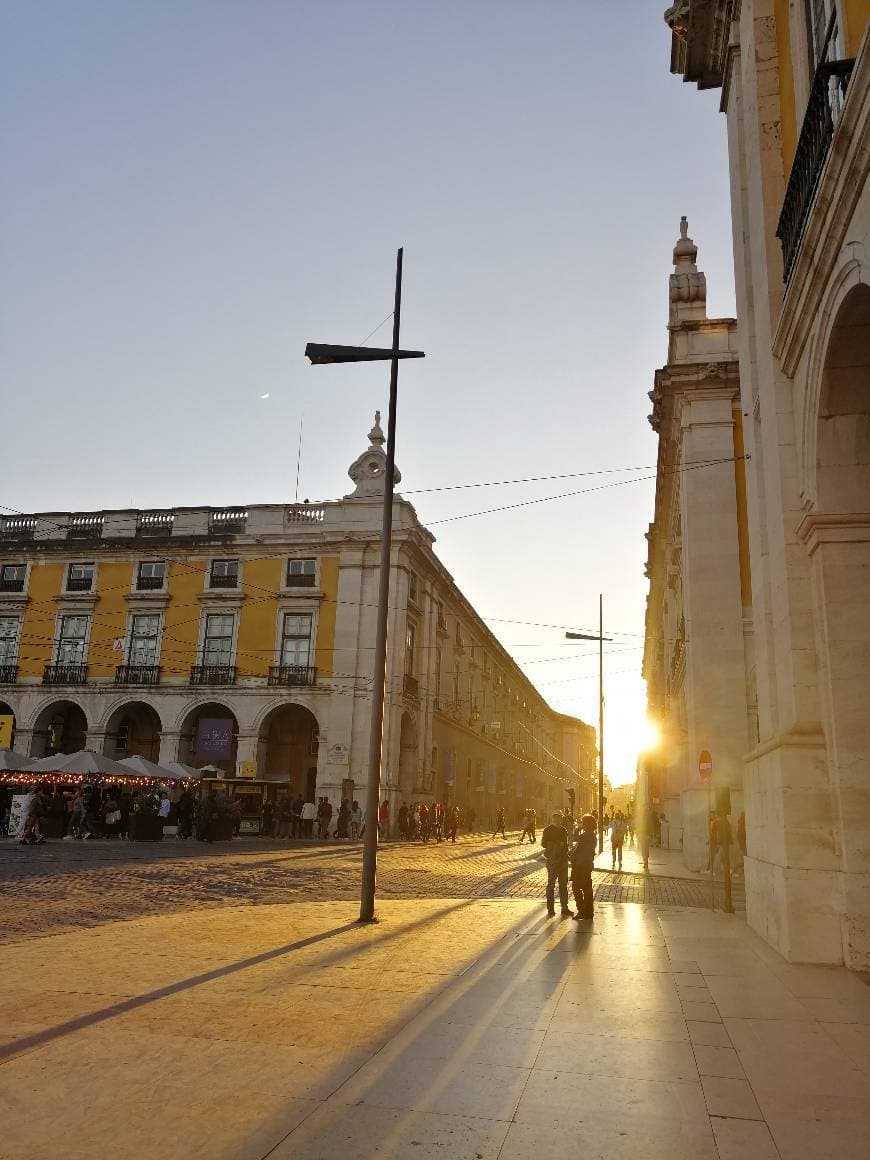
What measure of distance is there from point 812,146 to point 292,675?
32.1m

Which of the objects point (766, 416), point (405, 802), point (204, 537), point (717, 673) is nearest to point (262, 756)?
point (405, 802)

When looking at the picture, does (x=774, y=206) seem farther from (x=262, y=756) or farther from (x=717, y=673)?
(x=262, y=756)

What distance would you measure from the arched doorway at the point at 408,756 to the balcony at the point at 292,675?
495 centimetres

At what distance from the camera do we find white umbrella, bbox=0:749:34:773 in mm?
26984

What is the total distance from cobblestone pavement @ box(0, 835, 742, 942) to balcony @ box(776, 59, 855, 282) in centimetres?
1047

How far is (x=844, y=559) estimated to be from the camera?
930 cm

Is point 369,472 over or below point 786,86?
over

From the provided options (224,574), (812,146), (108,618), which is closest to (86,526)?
(108,618)

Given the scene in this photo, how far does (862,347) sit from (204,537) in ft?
114

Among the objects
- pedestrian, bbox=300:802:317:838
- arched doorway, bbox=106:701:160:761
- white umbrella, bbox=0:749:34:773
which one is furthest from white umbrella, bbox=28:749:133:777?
arched doorway, bbox=106:701:160:761

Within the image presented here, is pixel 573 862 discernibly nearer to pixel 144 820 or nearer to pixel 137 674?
pixel 144 820

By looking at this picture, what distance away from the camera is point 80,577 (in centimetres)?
4150

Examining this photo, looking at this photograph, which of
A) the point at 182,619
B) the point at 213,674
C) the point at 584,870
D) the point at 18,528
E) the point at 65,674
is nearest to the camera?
the point at 584,870

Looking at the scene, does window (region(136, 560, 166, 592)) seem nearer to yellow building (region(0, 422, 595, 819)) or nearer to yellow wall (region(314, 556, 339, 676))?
yellow building (region(0, 422, 595, 819))
